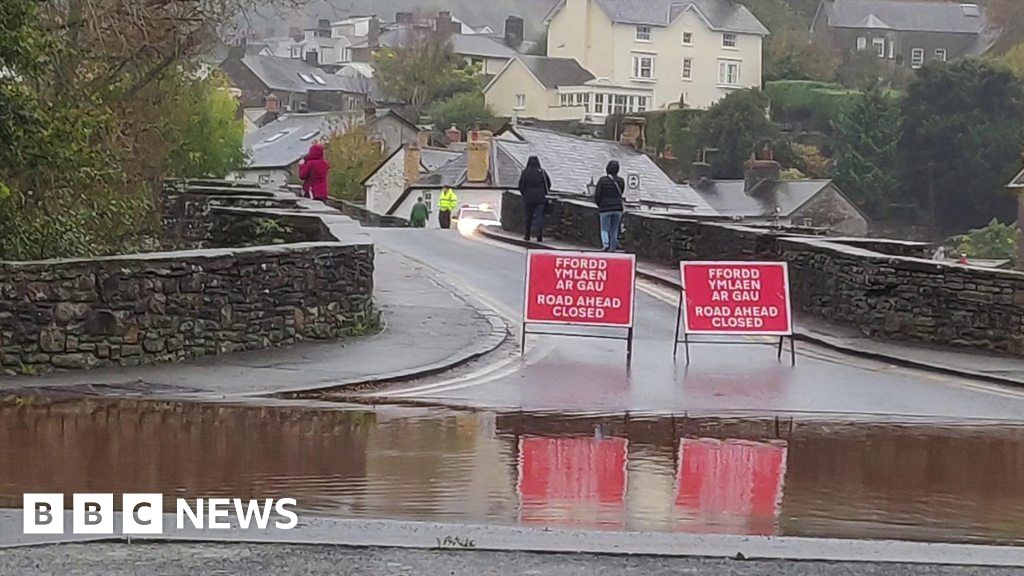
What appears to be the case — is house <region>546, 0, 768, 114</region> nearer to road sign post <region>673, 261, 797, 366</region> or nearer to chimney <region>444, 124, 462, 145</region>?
chimney <region>444, 124, 462, 145</region>

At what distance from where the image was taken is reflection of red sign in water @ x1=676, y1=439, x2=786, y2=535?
8258mm

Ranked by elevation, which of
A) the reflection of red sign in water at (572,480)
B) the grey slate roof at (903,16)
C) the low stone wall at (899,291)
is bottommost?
the reflection of red sign in water at (572,480)

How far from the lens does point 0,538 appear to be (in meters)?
7.01

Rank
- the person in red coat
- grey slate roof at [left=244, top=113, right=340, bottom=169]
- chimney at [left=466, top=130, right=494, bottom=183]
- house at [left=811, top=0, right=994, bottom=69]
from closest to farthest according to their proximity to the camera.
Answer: the person in red coat, chimney at [left=466, top=130, right=494, bottom=183], grey slate roof at [left=244, top=113, right=340, bottom=169], house at [left=811, top=0, right=994, bottom=69]

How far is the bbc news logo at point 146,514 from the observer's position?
7.26 metres

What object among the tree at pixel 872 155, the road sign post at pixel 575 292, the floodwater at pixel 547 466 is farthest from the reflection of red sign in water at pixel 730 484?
the tree at pixel 872 155

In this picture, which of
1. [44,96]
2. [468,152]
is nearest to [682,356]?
[44,96]

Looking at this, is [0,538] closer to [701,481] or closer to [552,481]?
[552,481]

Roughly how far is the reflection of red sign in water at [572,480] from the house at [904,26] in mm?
104918

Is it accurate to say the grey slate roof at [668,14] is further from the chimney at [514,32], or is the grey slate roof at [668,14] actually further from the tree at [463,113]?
the chimney at [514,32]

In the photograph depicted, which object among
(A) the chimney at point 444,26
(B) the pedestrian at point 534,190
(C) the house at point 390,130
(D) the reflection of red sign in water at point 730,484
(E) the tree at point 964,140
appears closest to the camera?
(D) the reflection of red sign in water at point 730,484

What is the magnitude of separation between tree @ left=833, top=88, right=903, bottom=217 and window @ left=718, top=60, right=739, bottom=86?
31249 mm

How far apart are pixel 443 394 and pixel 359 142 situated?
66.5 m

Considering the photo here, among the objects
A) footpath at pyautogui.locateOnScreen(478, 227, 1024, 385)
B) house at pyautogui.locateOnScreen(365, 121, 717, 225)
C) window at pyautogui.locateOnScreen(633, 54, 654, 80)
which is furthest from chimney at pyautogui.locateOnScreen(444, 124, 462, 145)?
footpath at pyautogui.locateOnScreen(478, 227, 1024, 385)
